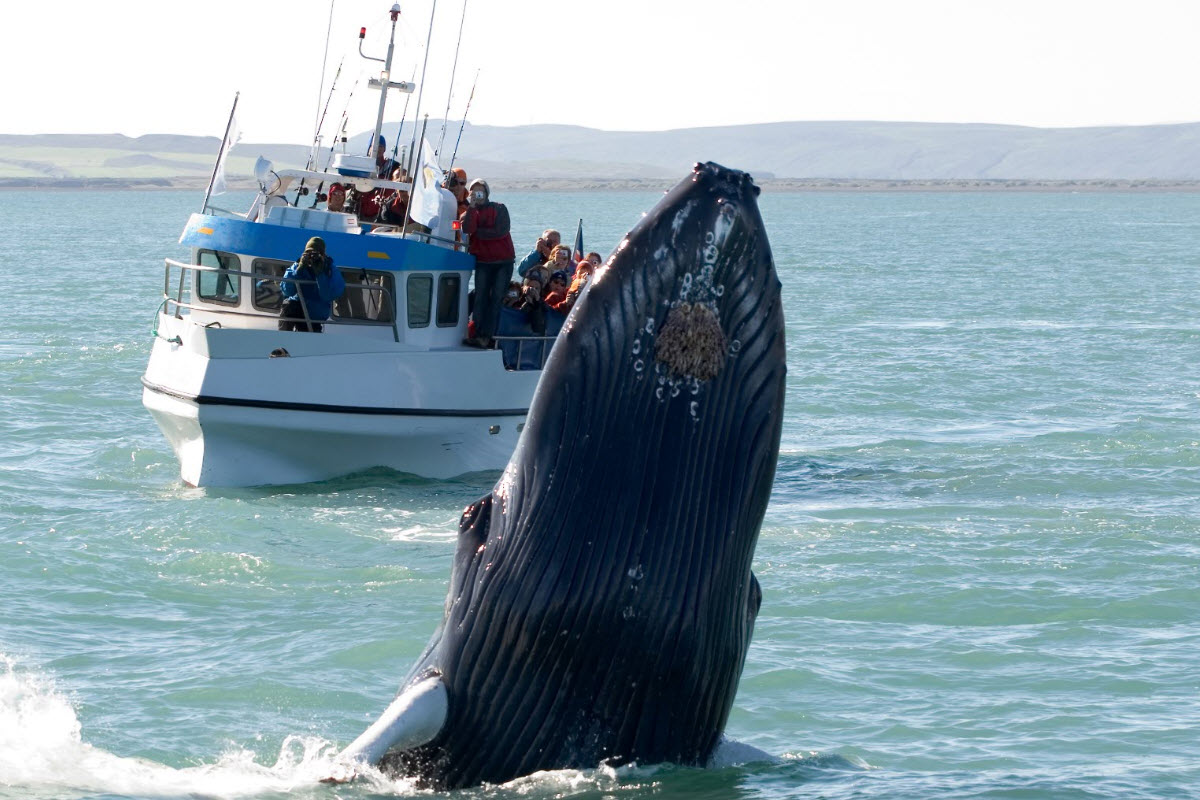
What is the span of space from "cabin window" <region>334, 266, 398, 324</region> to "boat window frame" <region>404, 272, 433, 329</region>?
0.52 feet

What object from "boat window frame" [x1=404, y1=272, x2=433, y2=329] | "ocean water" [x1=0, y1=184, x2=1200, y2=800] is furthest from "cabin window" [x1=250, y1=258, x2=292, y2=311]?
"ocean water" [x1=0, y1=184, x2=1200, y2=800]

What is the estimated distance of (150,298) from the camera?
49.3 m

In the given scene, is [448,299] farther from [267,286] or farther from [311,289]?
[267,286]

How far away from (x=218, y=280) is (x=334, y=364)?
97.8 inches

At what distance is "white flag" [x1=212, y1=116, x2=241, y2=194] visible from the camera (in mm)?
21000

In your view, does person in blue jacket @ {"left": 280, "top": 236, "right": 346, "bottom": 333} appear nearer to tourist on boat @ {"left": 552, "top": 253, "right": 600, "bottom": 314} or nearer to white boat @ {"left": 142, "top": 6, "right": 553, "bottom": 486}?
white boat @ {"left": 142, "top": 6, "right": 553, "bottom": 486}

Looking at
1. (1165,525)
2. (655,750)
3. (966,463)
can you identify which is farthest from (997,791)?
(966,463)

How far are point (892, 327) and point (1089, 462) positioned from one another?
2058 cm

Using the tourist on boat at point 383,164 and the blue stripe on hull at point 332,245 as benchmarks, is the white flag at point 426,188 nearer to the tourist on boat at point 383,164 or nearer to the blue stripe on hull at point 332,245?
the blue stripe on hull at point 332,245

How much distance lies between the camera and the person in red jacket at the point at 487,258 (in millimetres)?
20344

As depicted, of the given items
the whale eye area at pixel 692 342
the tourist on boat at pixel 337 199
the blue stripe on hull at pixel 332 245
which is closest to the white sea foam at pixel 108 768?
the whale eye area at pixel 692 342

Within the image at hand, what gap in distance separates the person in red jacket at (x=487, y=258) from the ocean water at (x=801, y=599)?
193 centimetres

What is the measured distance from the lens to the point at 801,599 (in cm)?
1454

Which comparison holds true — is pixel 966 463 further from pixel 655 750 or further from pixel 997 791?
pixel 655 750
